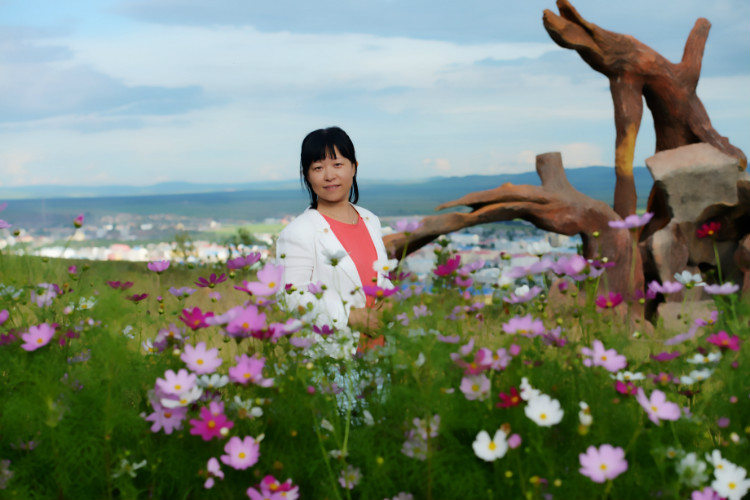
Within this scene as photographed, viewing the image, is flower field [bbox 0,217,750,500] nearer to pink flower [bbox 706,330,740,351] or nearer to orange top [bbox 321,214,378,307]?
pink flower [bbox 706,330,740,351]

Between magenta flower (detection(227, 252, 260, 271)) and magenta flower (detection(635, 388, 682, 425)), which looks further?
magenta flower (detection(227, 252, 260, 271))

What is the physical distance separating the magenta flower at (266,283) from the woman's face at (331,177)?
4.01 ft

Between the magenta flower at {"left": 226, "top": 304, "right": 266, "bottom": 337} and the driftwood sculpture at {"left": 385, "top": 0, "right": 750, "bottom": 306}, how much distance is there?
14.7 ft

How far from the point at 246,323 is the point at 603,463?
951 mm

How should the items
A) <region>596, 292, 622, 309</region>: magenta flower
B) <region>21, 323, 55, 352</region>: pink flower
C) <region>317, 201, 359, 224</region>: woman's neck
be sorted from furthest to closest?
<region>317, 201, 359, 224</region>: woman's neck → <region>596, 292, 622, 309</region>: magenta flower → <region>21, 323, 55, 352</region>: pink flower

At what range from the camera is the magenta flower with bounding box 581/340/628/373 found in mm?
1910

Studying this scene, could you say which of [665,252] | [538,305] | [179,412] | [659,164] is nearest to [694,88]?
[659,164]

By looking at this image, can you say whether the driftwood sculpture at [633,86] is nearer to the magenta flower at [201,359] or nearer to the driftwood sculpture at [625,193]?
the driftwood sculpture at [625,193]

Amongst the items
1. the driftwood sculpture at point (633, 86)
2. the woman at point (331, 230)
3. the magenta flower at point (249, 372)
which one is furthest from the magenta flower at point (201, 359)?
the driftwood sculpture at point (633, 86)

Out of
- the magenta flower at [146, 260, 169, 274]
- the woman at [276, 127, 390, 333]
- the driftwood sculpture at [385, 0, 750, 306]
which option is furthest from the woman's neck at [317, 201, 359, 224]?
the driftwood sculpture at [385, 0, 750, 306]

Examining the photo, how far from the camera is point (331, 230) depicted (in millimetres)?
3271

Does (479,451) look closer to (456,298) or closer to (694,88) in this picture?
(456,298)

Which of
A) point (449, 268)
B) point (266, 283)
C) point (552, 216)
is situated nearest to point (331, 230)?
point (449, 268)

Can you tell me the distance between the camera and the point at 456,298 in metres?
2.44
